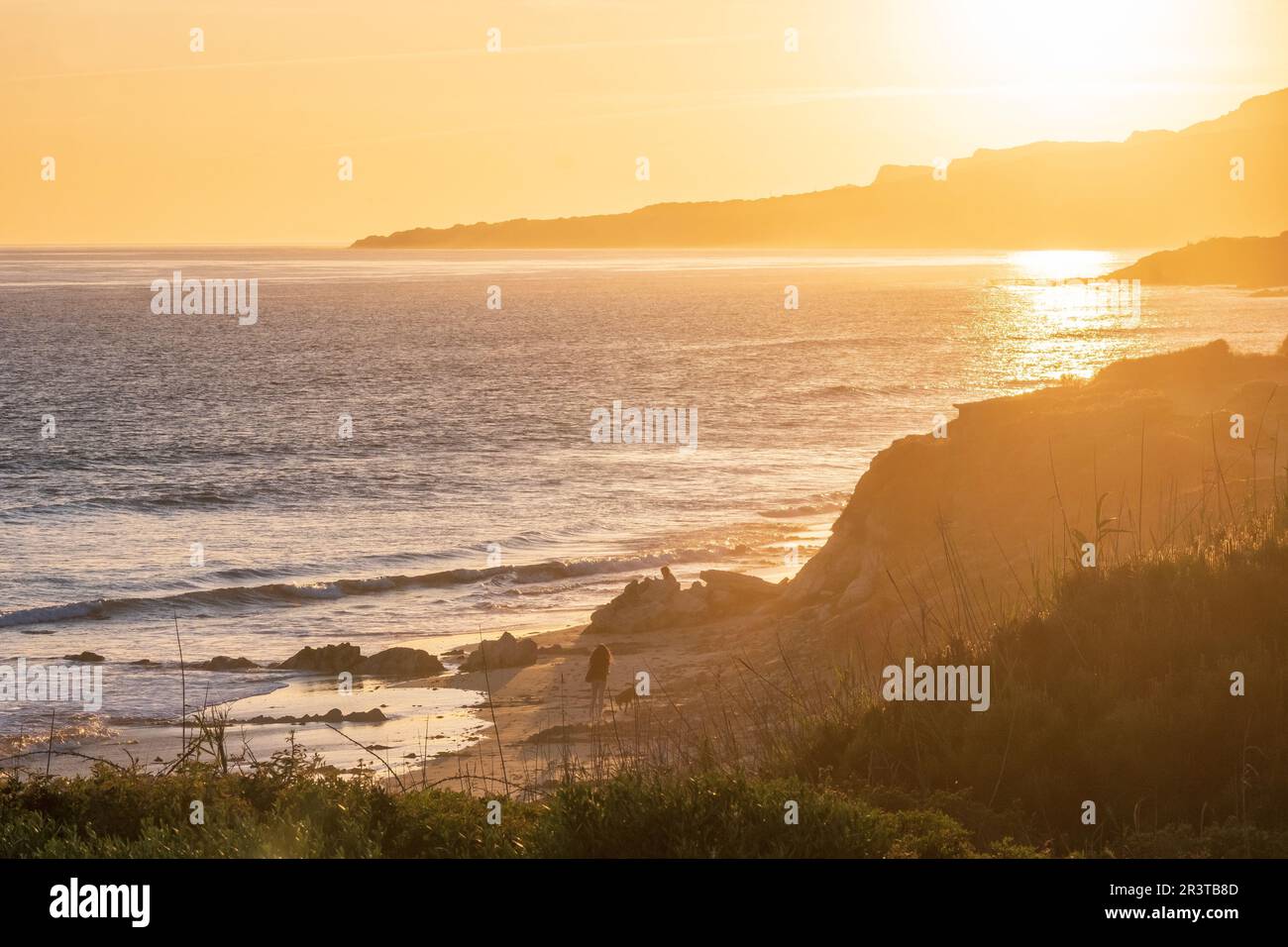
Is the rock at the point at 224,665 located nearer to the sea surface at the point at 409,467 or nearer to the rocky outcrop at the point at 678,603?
the sea surface at the point at 409,467

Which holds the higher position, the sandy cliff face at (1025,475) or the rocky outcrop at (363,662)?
the sandy cliff face at (1025,475)

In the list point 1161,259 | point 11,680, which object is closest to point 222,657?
point 11,680

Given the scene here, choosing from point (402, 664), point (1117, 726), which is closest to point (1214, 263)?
point (402, 664)

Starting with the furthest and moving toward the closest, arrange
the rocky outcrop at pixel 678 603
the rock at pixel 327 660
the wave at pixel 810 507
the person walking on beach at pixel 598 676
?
the wave at pixel 810 507 < the rocky outcrop at pixel 678 603 < the rock at pixel 327 660 < the person walking on beach at pixel 598 676

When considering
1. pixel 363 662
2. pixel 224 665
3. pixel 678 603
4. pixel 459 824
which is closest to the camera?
pixel 459 824

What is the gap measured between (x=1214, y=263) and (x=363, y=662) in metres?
186

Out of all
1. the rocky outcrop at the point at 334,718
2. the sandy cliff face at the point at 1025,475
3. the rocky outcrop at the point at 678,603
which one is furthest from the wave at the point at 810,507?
the rocky outcrop at the point at 334,718

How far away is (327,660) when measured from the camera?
23188 mm

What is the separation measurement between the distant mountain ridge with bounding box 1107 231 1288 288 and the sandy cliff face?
166 m

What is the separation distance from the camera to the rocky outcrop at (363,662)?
2269 cm

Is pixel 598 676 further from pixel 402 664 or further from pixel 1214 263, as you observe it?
pixel 1214 263

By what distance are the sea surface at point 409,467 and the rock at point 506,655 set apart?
2.25 metres

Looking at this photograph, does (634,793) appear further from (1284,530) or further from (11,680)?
(11,680)

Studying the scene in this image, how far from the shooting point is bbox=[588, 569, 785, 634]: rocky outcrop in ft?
80.4
